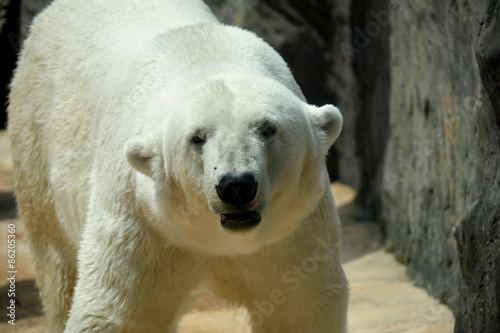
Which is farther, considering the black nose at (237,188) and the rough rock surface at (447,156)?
the rough rock surface at (447,156)

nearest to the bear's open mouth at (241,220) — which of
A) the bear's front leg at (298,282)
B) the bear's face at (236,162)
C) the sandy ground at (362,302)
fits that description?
the bear's face at (236,162)

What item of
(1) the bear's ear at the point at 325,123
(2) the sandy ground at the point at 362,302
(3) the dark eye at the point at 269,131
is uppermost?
(3) the dark eye at the point at 269,131

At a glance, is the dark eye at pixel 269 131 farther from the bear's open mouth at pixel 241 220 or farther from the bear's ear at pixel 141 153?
the bear's ear at pixel 141 153

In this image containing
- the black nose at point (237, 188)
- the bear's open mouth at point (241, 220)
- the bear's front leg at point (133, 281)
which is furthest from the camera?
the bear's front leg at point (133, 281)

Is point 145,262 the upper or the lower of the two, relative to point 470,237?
lower

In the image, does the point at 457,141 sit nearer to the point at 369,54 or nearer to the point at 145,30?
the point at 145,30

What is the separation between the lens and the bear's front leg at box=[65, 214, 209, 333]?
272 centimetres

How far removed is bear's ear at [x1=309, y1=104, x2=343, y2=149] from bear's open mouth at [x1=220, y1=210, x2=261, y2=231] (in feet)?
1.77

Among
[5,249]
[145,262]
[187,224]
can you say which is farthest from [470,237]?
[5,249]

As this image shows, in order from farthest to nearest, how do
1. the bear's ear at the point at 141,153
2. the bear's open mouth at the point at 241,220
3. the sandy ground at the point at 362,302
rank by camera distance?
1. the sandy ground at the point at 362,302
2. the bear's ear at the point at 141,153
3. the bear's open mouth at the point at 241,220

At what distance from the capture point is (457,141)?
13.3ft

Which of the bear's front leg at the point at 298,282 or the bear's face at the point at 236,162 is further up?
the bear's face at the point at 236,162

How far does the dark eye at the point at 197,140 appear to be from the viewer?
2.44 metres

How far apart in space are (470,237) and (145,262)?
134 centimetres
